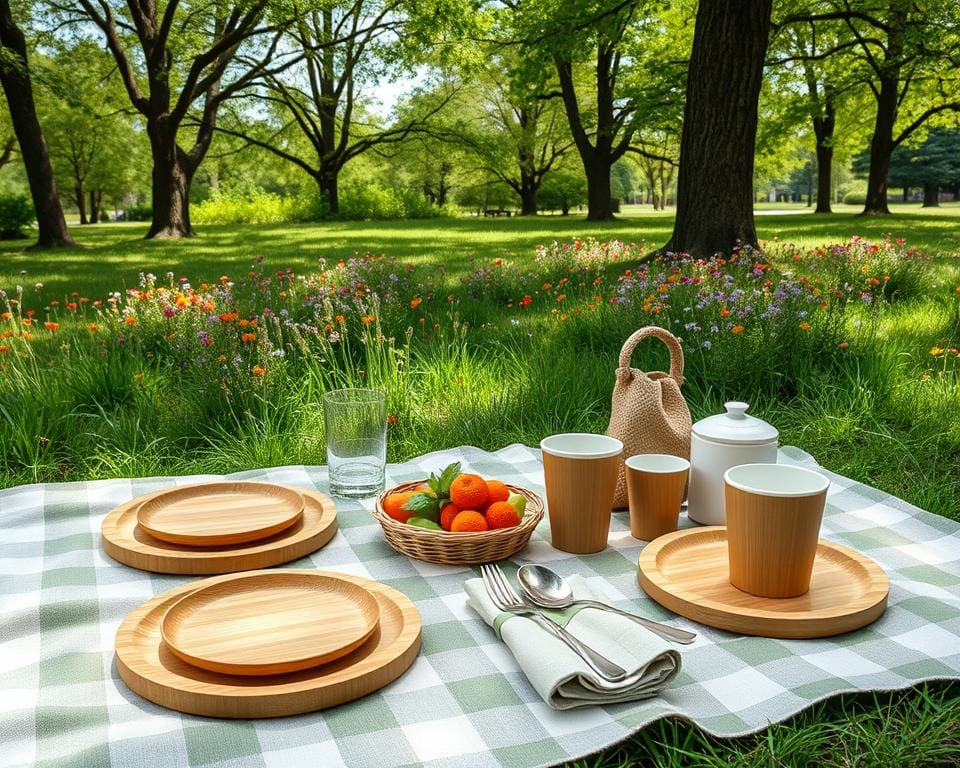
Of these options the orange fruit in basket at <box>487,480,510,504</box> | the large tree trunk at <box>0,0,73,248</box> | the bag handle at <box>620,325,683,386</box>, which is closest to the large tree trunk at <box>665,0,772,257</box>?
the bag handle at <box>620,325,683,386</box>

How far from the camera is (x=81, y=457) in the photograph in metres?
3.30

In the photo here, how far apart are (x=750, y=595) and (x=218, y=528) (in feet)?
3.83

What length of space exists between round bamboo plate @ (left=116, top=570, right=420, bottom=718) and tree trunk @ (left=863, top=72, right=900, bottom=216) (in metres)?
20.8

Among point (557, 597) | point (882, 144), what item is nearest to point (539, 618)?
point (557, 597)

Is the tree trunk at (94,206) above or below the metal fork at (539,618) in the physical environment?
above

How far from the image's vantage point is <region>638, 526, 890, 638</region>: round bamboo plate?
60.7 inches

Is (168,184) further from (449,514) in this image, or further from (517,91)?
(449,514)

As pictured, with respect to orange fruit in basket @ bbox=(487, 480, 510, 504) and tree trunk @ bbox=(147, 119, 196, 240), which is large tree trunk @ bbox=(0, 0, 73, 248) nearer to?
tree trunk @ bbox=(147, 119, 196, 240)

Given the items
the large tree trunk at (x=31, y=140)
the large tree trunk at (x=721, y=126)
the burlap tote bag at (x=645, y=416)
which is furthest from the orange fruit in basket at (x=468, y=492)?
the large tree trunk at (x=31, y=140)

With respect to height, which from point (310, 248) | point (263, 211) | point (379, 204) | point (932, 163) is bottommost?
point (310, 248)

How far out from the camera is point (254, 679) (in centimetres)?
131

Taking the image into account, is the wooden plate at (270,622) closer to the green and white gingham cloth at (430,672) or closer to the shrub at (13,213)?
the green and white gingham cloth at (430,672)

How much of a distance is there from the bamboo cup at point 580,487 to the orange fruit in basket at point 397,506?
331mm

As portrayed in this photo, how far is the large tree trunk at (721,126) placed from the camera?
6836 mm
